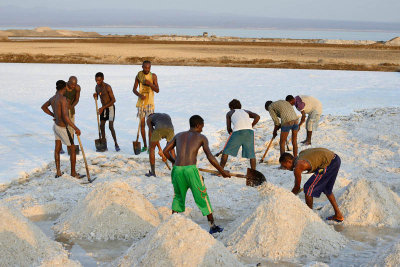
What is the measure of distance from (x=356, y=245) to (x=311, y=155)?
3.30 ft

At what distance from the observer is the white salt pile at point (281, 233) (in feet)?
16.1

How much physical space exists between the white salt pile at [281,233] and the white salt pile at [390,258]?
83 cm

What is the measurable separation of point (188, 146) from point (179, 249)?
1.27 metres

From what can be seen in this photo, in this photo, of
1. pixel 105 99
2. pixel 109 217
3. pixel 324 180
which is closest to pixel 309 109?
pixel 105 99

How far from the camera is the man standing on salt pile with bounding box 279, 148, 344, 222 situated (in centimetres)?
524

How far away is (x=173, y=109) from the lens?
493 inches

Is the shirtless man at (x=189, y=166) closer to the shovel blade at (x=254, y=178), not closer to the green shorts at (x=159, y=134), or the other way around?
the shovel blade at (x=254, y=178)

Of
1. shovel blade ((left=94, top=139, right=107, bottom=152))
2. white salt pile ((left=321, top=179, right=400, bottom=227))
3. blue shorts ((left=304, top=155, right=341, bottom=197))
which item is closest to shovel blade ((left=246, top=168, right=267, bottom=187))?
blue shorts ((left=304, top=155, right=341, bottom=197))

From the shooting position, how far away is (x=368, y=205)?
5.83 meters

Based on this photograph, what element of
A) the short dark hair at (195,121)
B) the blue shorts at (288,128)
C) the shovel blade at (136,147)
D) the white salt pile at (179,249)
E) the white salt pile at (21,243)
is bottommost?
the shovel blade at (136,147)

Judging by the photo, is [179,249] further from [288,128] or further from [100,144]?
[100,144]

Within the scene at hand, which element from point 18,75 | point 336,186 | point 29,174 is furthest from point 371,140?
point 18,75

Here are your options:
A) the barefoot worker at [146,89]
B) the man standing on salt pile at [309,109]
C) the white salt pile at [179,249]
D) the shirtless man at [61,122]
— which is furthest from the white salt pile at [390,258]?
the barefoot worker at [146,89]

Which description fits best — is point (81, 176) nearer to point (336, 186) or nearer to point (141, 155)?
point (141, 155)
